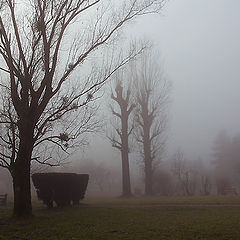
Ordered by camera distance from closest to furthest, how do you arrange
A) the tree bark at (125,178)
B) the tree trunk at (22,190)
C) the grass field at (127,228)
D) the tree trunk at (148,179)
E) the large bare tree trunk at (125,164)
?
the grass field at (127,228) < the tree trunk at (22,190) < the tree bark at (125,178) < the large bare tree trunk at (125,164) < the tree trunk at (148,179)

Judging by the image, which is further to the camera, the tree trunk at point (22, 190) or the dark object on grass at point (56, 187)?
the dark object on grass at point (56, 187)

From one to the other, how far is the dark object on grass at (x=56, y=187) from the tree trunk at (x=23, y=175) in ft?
11.9

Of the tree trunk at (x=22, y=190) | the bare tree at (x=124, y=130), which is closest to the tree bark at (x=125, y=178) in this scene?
the bare tree at (x=124, y=130)

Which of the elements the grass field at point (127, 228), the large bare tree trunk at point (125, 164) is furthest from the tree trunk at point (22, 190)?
the large bare tree trunk at point (125, 164)

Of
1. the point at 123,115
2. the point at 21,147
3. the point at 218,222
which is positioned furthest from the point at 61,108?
the point at 123,115

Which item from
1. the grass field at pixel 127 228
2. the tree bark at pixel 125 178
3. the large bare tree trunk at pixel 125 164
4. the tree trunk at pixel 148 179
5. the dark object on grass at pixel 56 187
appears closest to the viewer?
the grass field at pixel 127 228

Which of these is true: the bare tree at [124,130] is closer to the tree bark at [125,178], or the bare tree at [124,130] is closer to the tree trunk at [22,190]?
the tree bark at [125,178]

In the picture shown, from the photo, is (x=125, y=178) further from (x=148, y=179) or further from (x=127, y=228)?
(x=127, y=228)

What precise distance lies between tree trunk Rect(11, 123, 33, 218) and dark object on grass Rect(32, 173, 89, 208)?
11.9ft

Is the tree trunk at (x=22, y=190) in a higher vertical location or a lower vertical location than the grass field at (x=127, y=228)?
higher

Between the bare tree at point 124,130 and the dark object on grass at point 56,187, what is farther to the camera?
the bare tree at point 124,130

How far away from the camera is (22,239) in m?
8.03

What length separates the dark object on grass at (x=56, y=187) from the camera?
15.9 m

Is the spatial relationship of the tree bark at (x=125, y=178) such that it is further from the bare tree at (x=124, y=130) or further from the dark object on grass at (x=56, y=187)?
the dark object on grass at (x=56, y=187)
